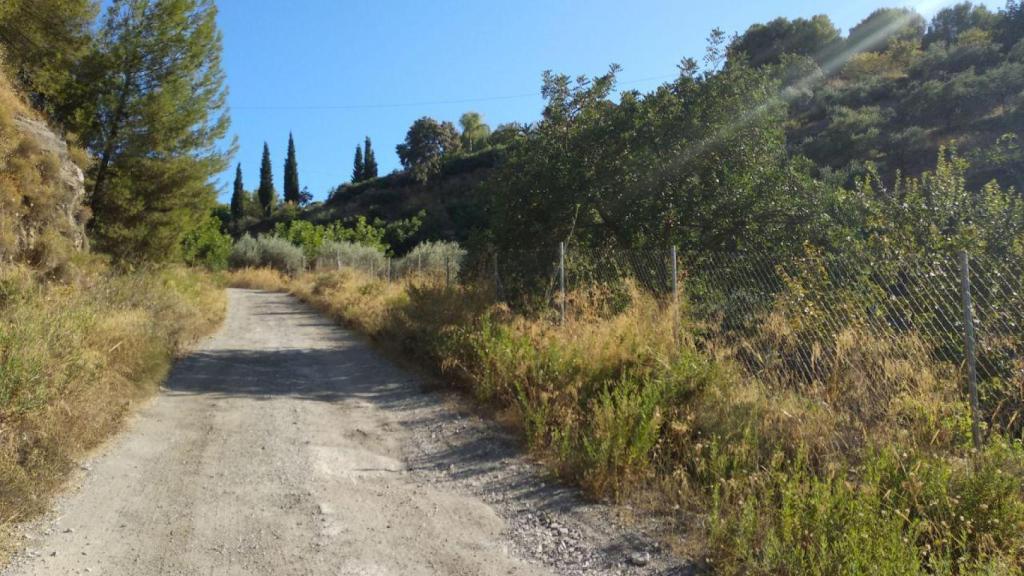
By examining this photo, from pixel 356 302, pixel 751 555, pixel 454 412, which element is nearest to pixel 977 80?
pixel 356 302

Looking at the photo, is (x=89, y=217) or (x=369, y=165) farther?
(x=369, y=165)

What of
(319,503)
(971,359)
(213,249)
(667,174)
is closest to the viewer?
(971,359)

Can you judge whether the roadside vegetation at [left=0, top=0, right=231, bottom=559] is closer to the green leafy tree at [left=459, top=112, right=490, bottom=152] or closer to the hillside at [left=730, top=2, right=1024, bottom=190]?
the hillside at [left=730, top=2, right=1024, bottom=190]

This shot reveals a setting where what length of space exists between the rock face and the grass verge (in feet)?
24.2

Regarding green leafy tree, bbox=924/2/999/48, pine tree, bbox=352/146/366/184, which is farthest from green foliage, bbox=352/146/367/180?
green leafy tree, bbox=924/2/999/48

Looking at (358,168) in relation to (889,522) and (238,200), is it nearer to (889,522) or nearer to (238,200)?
(238,200)

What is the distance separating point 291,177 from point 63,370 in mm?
71099

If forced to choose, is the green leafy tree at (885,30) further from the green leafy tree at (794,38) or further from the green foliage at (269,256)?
the green foliage at (269,256)

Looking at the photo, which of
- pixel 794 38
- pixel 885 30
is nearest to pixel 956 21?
pixel 885 30

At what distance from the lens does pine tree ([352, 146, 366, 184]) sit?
77.5 meters

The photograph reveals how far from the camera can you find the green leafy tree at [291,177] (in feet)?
237

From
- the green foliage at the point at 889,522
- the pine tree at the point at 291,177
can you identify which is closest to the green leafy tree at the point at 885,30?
the green foliage at the point at 889,522

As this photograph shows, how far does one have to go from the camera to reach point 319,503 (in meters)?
4.66

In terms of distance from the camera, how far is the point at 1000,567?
306cm
